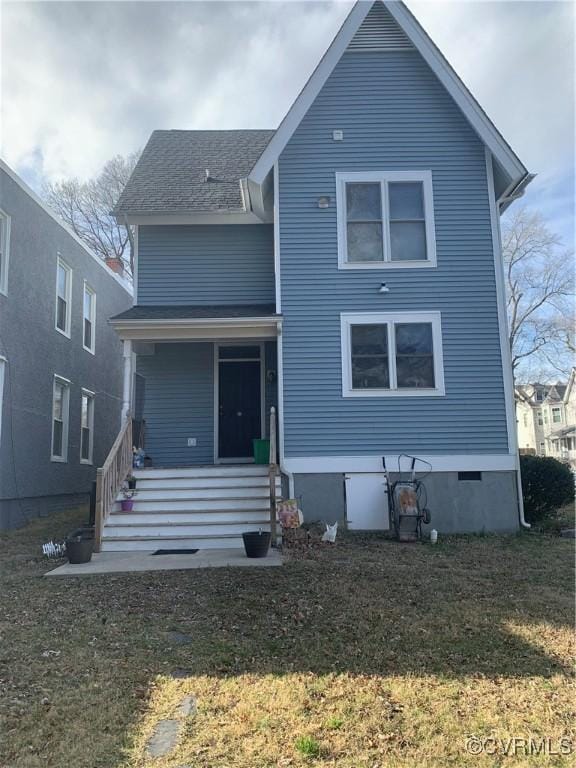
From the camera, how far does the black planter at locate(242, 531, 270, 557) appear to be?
6930 millimetres

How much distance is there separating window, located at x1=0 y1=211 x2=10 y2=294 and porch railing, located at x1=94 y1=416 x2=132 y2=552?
12.4 ft

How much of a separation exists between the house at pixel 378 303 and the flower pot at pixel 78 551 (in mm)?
1525

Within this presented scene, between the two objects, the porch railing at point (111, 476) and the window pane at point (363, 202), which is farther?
the window pane at point (363, 202)

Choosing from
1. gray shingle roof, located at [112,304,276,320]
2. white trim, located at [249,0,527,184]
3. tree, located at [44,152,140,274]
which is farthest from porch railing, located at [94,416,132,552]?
tree, located at [44,152,140,274]

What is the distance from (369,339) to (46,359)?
698 centimetres

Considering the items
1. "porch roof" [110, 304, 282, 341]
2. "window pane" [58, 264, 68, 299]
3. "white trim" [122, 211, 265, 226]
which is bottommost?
"porch roof" [110, 304, 282, 341]

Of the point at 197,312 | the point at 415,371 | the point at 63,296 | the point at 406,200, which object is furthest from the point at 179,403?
the point at 406,200

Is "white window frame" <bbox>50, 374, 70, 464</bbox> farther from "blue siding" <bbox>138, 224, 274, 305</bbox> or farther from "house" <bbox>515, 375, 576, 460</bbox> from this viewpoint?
"house" <bbox>515, 375, 576, 460</bbox>

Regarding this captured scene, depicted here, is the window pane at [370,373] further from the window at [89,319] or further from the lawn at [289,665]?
the window at [89,319]

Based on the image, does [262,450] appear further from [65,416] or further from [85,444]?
[85,444]

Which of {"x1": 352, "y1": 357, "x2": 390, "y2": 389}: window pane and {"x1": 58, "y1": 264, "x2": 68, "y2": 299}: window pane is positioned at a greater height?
{"x1": 58, "y1": 264, "x2": 68, "y2": 299}: window pane

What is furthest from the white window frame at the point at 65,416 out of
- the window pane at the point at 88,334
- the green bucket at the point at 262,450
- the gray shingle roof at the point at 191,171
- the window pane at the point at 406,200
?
the window pane at the point at 406,200

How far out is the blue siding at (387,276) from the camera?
A: 9.36 m

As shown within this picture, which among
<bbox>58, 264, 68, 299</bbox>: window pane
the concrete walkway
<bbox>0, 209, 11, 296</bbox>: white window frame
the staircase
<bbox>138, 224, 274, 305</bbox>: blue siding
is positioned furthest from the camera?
<bbox>58, 264, 68, 299</bbox>: window pane
